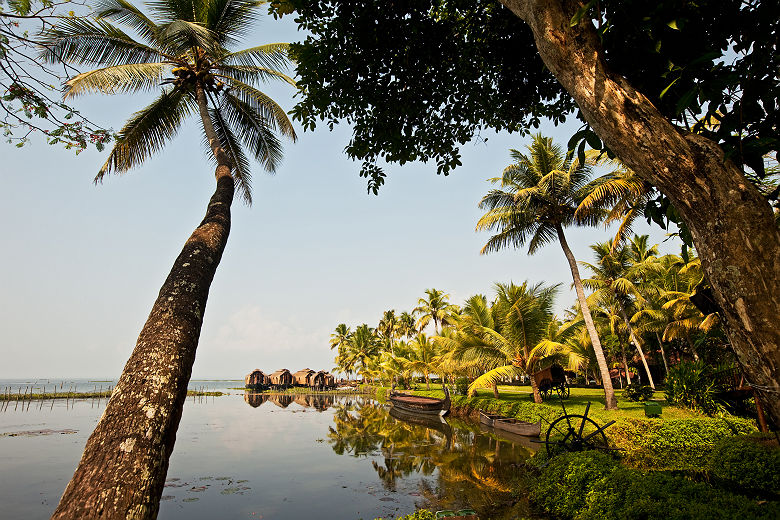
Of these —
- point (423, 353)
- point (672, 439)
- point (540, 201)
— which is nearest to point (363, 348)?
point (423, 353)

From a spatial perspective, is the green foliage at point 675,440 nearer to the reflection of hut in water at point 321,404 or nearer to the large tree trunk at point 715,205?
the large tree trunk at point 715,205

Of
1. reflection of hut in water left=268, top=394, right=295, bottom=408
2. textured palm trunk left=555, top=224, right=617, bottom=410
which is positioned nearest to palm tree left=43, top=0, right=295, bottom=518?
textured palm trunk left=555, top=224, right=617, bottom=410

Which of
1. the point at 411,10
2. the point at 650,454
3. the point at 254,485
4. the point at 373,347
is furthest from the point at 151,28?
the point at 373,347

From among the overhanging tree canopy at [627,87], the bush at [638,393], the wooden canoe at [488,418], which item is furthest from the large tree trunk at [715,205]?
the bush at [638,393]

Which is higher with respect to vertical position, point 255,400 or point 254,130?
point 254,130

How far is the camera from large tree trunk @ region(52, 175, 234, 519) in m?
1.96

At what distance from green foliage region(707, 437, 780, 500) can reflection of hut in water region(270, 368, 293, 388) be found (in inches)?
2713

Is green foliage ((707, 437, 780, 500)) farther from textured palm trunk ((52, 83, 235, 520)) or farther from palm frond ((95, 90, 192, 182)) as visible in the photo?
palm frond ((95, 90, 192, 182))

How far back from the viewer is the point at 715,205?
1936mm

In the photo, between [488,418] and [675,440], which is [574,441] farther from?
[488,418]

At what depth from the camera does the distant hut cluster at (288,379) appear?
67812 mm

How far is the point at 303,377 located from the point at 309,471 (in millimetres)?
59842

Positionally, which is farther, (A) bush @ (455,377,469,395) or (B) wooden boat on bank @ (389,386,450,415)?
(A) bush @ (455,377,469,395)

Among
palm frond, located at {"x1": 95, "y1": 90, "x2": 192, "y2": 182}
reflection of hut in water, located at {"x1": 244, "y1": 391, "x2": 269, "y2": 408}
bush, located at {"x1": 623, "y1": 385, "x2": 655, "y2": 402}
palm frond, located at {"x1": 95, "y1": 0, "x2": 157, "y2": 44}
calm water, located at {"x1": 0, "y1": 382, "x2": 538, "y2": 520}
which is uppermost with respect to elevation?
palm frond, located at {"x1": 95, "y1": 0, "x2": 157, "y2": 44}
